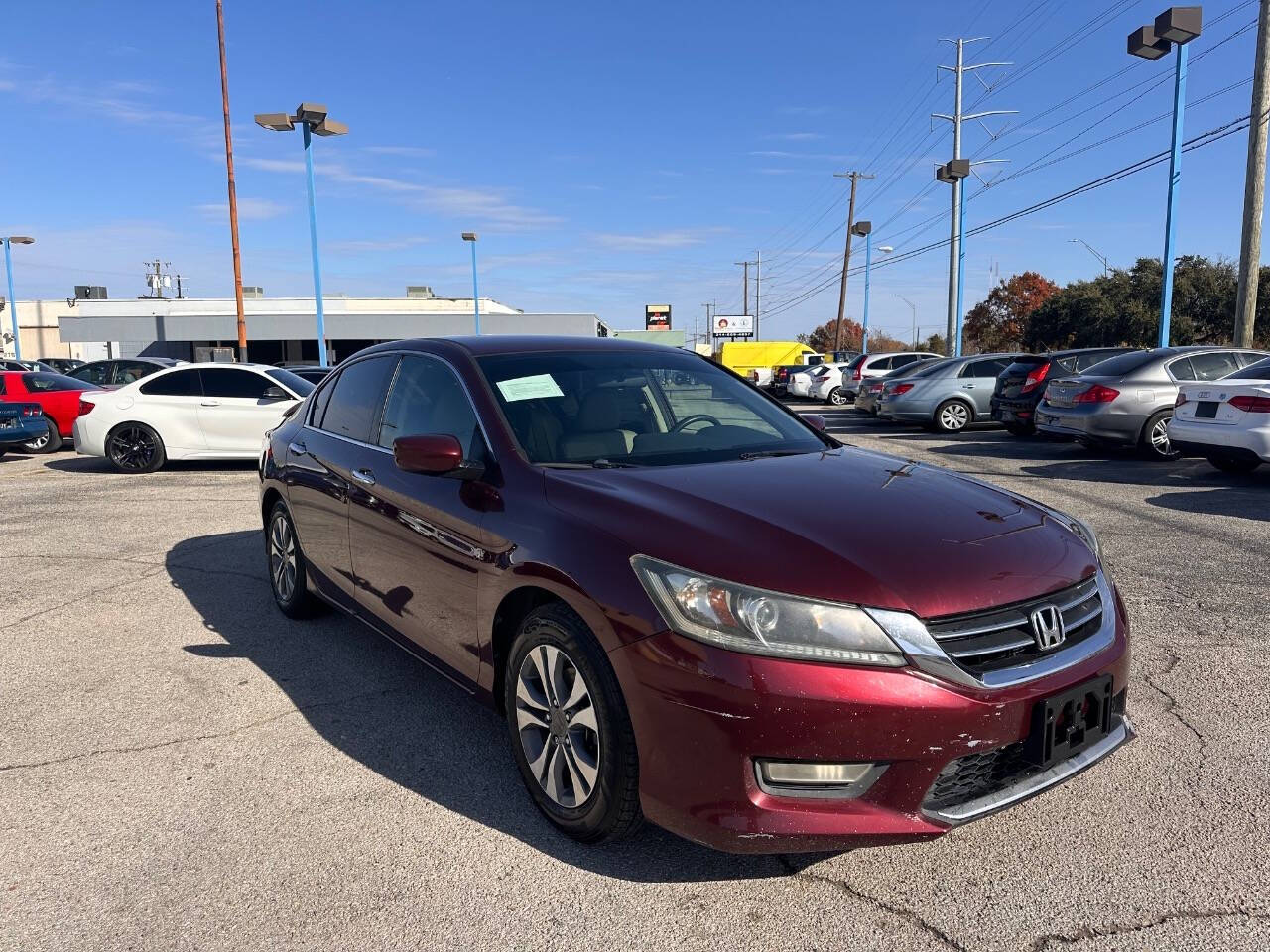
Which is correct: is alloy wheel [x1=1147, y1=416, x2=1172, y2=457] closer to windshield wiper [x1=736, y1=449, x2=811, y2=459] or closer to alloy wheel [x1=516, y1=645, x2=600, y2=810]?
windshield wiper [x1=736, y1=449, x2=811, y2=459]

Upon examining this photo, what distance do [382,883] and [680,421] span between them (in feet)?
7.00

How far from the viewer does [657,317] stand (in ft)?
255

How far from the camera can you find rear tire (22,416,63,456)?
1526 centimetres

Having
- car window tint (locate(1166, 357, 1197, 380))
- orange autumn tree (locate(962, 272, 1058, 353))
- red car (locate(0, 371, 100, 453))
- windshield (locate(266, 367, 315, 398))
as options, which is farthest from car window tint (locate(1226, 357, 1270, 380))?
orange autumn tree (locate(962, 272, 1058, 353))

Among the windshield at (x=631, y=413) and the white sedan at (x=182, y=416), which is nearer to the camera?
the windshield at (x=631, y=413)

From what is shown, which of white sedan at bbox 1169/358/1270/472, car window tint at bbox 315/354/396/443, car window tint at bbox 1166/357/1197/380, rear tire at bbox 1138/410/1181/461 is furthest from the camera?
car window tint at bbox 1166/357/1197/380

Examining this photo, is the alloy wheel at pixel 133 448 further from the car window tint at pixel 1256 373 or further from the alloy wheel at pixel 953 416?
the alloy wheel at pixel 953 416

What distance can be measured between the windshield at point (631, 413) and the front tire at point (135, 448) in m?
10.6

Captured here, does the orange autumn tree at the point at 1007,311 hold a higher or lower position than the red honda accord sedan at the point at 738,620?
higher

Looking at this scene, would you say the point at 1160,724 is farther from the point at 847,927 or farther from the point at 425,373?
the point at 425,373

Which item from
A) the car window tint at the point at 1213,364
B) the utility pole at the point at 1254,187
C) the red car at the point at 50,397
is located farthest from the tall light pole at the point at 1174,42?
the red car at the point at 50,397

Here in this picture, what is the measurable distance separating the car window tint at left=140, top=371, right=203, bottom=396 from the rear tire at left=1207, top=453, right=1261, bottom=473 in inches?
498

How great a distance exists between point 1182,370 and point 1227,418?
291cm

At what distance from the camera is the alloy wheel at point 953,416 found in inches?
700
